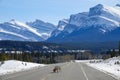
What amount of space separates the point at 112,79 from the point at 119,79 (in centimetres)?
109

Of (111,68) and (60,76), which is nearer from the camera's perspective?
(60,76)

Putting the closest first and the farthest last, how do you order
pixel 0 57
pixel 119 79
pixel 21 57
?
pixel 119 79, pixel 0 57, pixel 21 57

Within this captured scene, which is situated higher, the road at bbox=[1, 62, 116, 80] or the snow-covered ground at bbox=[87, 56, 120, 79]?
the snow-covered ground at bbox=[87, 56, 120, 79]

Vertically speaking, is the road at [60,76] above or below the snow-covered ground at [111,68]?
below

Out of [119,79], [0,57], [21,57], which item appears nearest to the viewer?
[119,79]

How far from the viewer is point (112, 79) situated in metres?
32.7

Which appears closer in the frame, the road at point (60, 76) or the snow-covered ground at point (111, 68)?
the road at point (60, 76)

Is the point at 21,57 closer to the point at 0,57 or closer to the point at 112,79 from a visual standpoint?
the point at 0,57

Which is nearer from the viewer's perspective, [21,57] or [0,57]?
[0,57]

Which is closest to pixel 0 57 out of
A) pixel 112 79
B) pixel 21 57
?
pixel 21 57

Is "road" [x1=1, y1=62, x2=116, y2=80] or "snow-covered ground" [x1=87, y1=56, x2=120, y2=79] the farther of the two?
"snow-covered ground" [x1=87, y1=56, x2=120, y2=79]

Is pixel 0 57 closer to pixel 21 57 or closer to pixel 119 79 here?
pixel 21 57

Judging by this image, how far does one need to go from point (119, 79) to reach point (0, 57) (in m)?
100

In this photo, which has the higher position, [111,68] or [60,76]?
[111,68]
